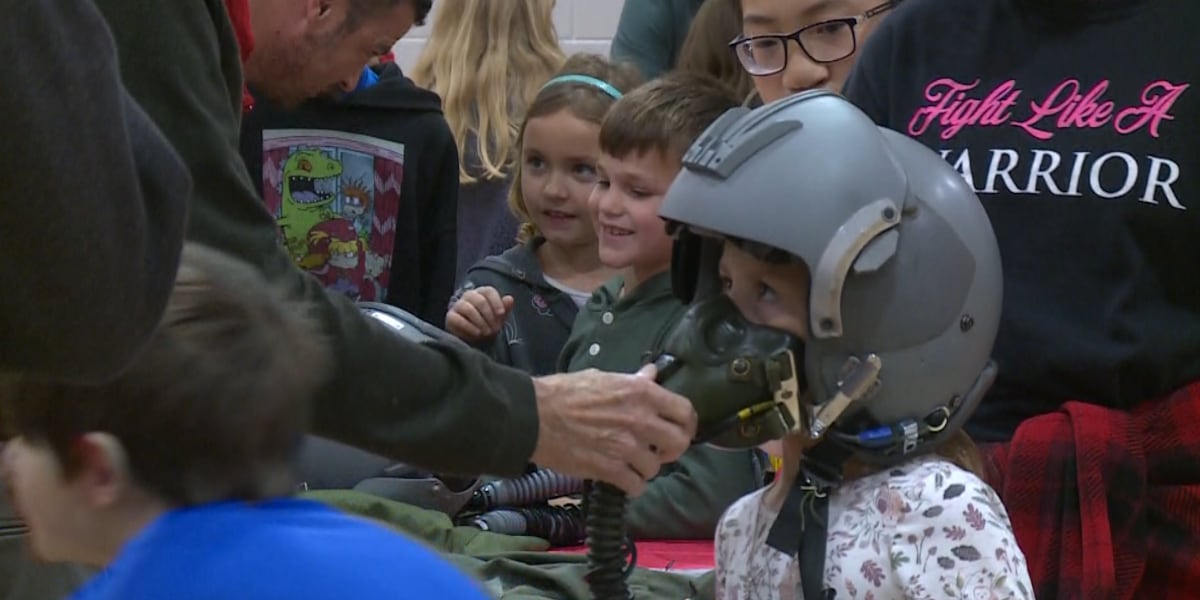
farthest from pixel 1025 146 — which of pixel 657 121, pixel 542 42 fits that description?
pixel 542 42

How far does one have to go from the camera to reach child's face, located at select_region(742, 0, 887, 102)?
10.2 ft

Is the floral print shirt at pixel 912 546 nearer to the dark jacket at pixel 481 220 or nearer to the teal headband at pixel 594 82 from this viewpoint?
the teal headband at pixel 594 82

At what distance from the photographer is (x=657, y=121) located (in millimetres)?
3100

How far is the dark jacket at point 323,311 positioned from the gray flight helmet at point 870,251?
0.35 meters

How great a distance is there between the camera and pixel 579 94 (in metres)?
3.67

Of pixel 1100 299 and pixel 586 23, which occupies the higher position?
pixel 1100 299

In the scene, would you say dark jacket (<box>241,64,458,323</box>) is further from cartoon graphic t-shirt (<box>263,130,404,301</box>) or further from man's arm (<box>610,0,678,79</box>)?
man's arm (<box>610,0,678,79</box>)

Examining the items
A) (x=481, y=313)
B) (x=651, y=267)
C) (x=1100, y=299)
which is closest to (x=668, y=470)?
(x=651, y=267)

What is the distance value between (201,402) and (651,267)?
6.07 feet

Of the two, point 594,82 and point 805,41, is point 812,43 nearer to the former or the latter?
point 805,41

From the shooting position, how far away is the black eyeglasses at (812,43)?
122 inches

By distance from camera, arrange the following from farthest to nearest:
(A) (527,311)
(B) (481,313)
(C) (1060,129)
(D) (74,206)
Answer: (A) (527,311), (B) (481,313), (C) (1060,129), (D) (74,206)

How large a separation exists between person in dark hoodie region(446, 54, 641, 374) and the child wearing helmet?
1416 mm

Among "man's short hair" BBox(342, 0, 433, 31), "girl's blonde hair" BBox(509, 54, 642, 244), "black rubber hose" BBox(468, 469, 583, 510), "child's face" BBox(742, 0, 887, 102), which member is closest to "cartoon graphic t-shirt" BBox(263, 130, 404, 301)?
"girl's blonde hair" BBox(509, 54, 642, 244)
